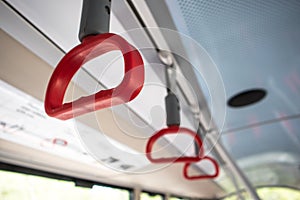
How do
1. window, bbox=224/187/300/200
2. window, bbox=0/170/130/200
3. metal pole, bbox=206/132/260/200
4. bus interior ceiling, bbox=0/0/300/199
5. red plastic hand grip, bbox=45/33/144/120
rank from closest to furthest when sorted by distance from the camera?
red plastic hand grip, bbox=45/33/144/120
bus interior ceiling, bbox=0/0/300/199
window, bbox=0/170/130/200
metal pole, bbox=206/132/260/200
window, bbox=224/187/300/200

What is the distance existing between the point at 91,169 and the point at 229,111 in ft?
3.12

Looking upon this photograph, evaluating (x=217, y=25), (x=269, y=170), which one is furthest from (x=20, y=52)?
(x=269, y=170)

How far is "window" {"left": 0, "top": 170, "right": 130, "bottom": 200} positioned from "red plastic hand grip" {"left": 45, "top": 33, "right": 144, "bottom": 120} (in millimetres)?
833

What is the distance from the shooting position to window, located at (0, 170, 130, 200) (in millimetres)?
891

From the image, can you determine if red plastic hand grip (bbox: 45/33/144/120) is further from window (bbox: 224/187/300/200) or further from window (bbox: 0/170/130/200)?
window (bbox: 224/187/300/200)

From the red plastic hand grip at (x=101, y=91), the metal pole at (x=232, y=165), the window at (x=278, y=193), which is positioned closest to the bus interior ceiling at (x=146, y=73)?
the red plastic hand grip at (x=101, y=91)

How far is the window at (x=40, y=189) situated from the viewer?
891 millimetres

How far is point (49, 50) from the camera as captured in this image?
0.61 meters

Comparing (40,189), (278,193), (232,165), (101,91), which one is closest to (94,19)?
(101,91)

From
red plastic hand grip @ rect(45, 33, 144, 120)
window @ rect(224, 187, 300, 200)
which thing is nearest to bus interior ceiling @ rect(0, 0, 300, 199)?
red plastic hand grip @ rect(45, 33, 144, 120)

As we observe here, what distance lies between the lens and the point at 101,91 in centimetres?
25

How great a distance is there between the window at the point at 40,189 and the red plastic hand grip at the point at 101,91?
833 millimetres

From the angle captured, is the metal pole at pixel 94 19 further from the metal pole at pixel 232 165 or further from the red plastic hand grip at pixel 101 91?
the metal pole at pixel 232 165

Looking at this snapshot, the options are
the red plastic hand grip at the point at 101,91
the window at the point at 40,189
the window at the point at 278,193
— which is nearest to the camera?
the red plastic hand grip at the point at 101,91
